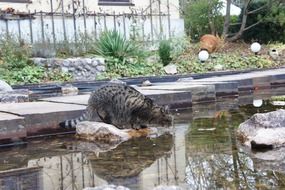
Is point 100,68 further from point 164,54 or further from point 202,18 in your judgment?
point 202,18

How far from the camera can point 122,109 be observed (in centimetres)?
512

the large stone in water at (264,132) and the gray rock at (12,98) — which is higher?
the gray rock at (12,98)

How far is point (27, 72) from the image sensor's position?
35.7 ft

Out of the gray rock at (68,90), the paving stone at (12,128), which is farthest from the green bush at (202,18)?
the paving stone at (12,128)

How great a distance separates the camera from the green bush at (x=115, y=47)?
41.1 ft

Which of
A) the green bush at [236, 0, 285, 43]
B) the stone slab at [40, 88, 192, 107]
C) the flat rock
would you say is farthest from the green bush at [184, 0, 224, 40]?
the flat rock

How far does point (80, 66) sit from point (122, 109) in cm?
705

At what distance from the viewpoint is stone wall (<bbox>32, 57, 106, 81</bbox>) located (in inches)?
460

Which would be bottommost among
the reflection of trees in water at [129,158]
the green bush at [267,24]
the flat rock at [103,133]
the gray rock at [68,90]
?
the reflection of trees in water at [129,158]

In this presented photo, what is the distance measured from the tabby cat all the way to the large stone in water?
1006 millimetres

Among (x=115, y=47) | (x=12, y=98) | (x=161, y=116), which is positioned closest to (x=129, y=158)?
(x=161, y=116)

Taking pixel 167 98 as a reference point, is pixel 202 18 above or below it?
above

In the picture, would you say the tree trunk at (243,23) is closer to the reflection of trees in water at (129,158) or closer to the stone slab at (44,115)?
the stone slab at (44,115)

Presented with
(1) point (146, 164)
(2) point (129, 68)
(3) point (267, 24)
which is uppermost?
(3) point (267, 24)
